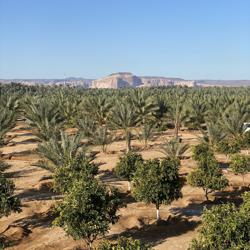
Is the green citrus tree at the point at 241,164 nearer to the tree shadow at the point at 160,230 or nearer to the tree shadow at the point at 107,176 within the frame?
the tree shadow at the point at 160,230

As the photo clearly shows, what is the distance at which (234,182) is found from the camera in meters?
24.6

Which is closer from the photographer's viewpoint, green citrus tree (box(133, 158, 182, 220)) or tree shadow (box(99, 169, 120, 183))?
green citrus tree (box(133, 158, 182, 220))

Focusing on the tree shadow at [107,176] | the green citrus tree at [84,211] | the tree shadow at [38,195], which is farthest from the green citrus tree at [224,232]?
the tree shadow at [107,176]

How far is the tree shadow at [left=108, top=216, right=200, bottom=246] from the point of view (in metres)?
16.7

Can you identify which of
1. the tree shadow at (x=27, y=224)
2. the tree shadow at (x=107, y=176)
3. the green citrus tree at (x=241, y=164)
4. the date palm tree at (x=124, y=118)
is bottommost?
the tree shadow at (x=27, y=224)

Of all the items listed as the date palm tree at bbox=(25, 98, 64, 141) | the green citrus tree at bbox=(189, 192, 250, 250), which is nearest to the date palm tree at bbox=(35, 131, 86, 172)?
the date palm tree at bbox=(25, 98, 64, 141)

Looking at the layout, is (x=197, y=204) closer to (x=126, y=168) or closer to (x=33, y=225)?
(x=126, y=168)

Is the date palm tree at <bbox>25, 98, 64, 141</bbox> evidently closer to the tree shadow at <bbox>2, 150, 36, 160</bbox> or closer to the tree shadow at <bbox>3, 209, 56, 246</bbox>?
the tree shadow at <bbox>2, 150, 36, 160</bbox>

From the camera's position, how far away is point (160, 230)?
17.4 meters

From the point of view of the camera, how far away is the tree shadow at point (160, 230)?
16.7 meters

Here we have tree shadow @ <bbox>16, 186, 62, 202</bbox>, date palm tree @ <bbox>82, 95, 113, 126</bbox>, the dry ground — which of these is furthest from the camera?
date palm tree @ <bbox>82, 95, 113, 126</bbox>

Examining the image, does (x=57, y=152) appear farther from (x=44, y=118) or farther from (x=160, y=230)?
(x=44, y=118)

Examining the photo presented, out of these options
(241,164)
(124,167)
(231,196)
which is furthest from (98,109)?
(231,196)

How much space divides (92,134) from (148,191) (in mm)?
15743
